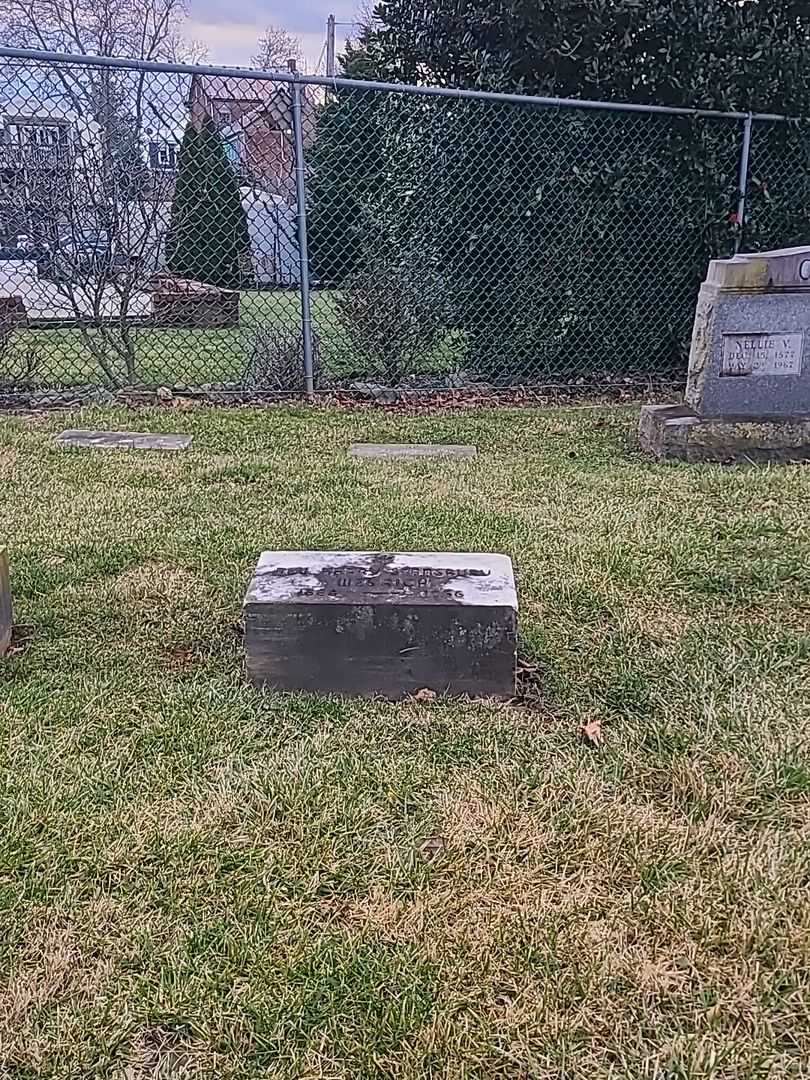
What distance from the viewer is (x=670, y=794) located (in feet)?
5.60

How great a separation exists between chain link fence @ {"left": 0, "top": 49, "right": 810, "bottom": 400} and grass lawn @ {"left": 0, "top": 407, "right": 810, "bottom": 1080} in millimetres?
3061

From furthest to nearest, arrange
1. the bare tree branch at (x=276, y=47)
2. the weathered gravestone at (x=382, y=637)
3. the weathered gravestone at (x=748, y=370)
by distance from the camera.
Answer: the bare tree branch at (x=276, y=47) → the weathered gravestone at (x=748, y=370) → the weathered gravestone at (x=382, y=637)

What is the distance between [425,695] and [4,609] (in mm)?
1069

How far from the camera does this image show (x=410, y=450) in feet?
14.8

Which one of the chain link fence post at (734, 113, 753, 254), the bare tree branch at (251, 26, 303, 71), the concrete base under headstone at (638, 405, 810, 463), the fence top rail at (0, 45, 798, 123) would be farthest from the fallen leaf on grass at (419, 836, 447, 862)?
the bare tree branch at (251, 26, 303, 71)

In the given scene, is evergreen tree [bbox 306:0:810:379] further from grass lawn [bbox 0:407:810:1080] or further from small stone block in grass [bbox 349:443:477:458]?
grass lawn [bbox 0:407:810:1080]

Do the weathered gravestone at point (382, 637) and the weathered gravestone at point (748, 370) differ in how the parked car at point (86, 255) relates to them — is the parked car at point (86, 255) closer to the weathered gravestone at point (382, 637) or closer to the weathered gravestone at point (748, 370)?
the weathered gravestone at point (748, 370)

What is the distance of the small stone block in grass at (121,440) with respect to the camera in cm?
441

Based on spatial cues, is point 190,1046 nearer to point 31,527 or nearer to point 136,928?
point 136,928

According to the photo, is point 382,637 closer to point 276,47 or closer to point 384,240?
point 384,240

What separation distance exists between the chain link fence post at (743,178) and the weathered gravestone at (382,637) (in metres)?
4.88

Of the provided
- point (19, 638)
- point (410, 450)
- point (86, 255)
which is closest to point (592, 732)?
point (19, 638)

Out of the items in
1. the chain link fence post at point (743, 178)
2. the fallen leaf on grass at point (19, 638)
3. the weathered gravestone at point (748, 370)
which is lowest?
the fallen leaf on grass at point (19, 638)

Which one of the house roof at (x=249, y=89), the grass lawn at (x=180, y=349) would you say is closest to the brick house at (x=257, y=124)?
Answer: the house roof at (x=249, y=89)
